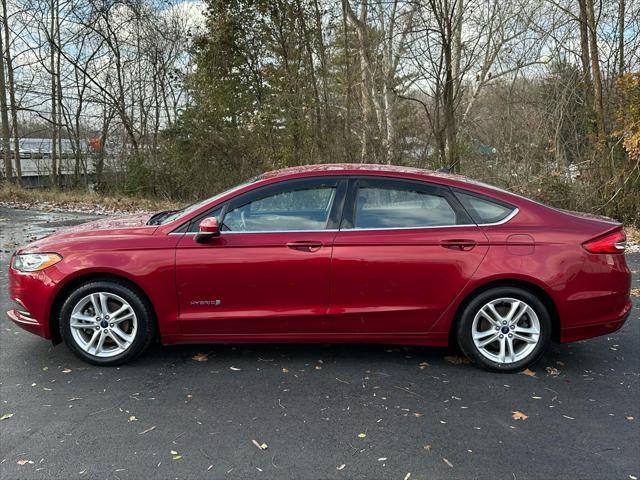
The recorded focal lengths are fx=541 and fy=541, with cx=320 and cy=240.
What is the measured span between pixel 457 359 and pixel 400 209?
1.31m

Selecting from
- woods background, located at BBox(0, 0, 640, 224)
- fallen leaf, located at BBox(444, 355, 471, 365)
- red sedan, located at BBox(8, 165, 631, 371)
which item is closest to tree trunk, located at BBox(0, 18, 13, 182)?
woods background, located at BBox(0, 0, 640, 224)

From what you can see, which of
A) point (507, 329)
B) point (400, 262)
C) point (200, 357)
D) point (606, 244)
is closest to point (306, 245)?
point (400, 262)

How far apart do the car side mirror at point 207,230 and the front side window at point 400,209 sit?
3.44 ft

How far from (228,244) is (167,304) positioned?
0.65 meters

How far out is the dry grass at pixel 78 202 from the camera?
15.1 m

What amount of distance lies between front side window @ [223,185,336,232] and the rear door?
20 cm

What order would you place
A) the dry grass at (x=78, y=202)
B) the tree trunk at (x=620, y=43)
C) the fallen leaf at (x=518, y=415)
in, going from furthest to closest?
the dry grass at (x=78, y=202)
the tree trunk at (x=620, y=43)
the fallen leaf at (x=518, y=415)

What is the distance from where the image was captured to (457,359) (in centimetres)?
438

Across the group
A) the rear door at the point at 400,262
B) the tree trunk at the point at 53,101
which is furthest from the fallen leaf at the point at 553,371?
the tree trunk at the point at 53,101

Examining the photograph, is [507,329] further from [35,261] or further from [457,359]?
[35,261]

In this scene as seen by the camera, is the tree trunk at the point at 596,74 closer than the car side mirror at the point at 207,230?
No

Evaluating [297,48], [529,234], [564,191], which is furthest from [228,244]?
[297,48]

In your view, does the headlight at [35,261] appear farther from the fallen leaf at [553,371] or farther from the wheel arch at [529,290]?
the fallen leaf at [553,371]

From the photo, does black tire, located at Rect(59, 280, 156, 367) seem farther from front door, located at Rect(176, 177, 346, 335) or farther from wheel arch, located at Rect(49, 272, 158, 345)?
front door, located at Rect(176, 177, 346, 335)
